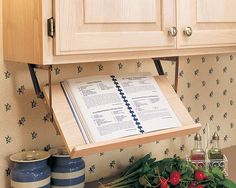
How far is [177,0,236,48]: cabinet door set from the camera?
4.64 feet

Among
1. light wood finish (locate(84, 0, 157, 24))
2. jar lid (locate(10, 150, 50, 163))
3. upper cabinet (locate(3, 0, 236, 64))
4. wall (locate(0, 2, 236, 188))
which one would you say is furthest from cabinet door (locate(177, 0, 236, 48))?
jar lid (locate(10, 150, 50, 163))

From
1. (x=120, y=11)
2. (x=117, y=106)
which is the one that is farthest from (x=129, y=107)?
(x=120, y=11)

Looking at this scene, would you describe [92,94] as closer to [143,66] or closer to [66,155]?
[66,155]

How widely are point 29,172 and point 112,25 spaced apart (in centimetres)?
55

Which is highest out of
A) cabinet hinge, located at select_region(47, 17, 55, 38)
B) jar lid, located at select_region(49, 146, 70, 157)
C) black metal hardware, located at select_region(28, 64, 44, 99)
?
cabinet hinge, located at select_region(47, 17, 55, 38)

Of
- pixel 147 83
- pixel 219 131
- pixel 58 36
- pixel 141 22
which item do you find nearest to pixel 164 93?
pixel 147 83

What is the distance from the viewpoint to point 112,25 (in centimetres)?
125

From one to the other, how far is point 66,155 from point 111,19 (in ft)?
1.73

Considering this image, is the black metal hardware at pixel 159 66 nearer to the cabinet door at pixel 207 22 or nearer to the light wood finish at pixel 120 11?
the cabinet door at pixel 207 22

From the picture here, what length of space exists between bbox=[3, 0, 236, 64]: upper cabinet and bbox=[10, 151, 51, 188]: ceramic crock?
345mm

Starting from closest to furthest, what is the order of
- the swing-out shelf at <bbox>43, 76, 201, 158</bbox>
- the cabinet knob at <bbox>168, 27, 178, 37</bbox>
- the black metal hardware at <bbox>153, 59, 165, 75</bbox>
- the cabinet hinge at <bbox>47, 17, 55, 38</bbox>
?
the cabinet hinge at <bbox>47, 17, 55, 38</bbox>, the swing-out shelf at <bbox>43, 76, 201, 158</bbox>, the cabinet knob at <bbox>168, 27, 178, 37</bbox>, the black metal hardware at <bbox>153, 59, 165, 75</bbox>

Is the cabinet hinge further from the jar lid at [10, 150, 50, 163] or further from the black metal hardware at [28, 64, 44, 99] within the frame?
the jar lid at [10, 150, 50, 163]

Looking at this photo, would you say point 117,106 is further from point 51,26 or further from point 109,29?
point 51,26

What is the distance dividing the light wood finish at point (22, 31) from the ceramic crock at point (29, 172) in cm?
34
